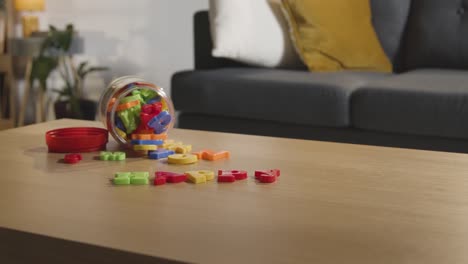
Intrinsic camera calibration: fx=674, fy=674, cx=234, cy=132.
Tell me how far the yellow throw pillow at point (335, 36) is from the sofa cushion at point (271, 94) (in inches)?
5.2

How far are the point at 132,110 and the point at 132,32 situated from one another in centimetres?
251

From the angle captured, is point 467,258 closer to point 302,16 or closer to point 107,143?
point 107,143

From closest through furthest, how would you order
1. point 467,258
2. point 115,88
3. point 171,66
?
point 467,258, point 115,88, point 171,66

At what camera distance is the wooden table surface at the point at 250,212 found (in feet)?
2.56

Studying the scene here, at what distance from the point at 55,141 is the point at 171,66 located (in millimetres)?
2389

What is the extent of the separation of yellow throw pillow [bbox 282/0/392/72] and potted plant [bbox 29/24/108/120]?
134 cm

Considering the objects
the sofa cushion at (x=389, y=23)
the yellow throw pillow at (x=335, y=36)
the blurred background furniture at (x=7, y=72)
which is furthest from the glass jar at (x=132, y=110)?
the blurred background furniture at (x=7, y=72)

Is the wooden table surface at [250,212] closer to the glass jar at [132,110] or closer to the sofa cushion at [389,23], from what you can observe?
the glass jar at [132,110]

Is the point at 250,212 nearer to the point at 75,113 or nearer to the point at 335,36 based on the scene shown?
the point at 335,36

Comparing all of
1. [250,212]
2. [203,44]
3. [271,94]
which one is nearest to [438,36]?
[271,94]

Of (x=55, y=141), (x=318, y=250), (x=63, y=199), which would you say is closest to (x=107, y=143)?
(x=55, y=141)

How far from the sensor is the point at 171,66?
369 centimetres

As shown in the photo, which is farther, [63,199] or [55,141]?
[55,141]

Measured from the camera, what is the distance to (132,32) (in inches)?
148
